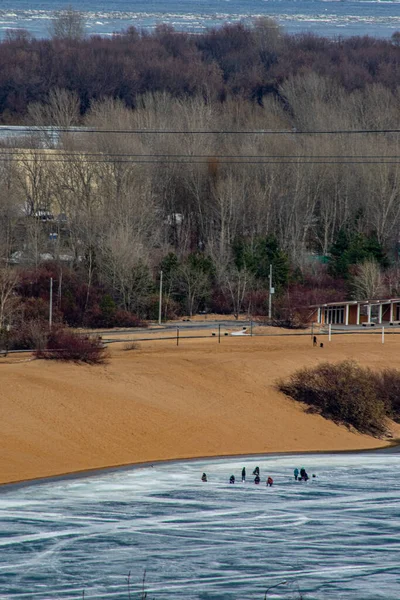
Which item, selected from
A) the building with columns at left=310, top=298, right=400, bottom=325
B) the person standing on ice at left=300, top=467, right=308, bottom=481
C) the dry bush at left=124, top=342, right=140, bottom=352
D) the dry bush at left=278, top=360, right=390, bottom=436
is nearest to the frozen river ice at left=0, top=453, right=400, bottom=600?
the person standing on ice at left=300, top=467, right=308, bottom=481

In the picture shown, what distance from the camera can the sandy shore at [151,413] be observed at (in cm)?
3016

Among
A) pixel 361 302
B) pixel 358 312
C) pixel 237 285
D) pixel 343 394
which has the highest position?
pixel 343 394

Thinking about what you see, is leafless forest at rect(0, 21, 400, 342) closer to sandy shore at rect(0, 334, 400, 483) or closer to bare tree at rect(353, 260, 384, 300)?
bare tree at rect(353, 260, 384, 300)

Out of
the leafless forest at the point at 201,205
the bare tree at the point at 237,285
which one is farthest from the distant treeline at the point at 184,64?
the bare tree at the point at 237,285

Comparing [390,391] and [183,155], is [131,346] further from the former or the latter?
[183,155]

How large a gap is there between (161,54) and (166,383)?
8360 cm

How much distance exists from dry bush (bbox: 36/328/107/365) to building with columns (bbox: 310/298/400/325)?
15.6m

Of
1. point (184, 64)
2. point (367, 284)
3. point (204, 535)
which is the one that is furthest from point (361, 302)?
point (184, 64)

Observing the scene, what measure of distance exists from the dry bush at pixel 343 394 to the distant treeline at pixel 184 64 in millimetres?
55642

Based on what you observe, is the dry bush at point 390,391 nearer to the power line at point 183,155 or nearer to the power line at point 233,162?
the power line at point 233,162

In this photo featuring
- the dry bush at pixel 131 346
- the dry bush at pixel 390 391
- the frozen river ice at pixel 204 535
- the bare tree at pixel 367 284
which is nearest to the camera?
the frozen river ice at pixel 204 535

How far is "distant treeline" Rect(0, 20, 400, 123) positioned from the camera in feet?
331

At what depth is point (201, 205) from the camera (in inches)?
2709

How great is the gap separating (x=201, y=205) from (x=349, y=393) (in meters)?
34.3
